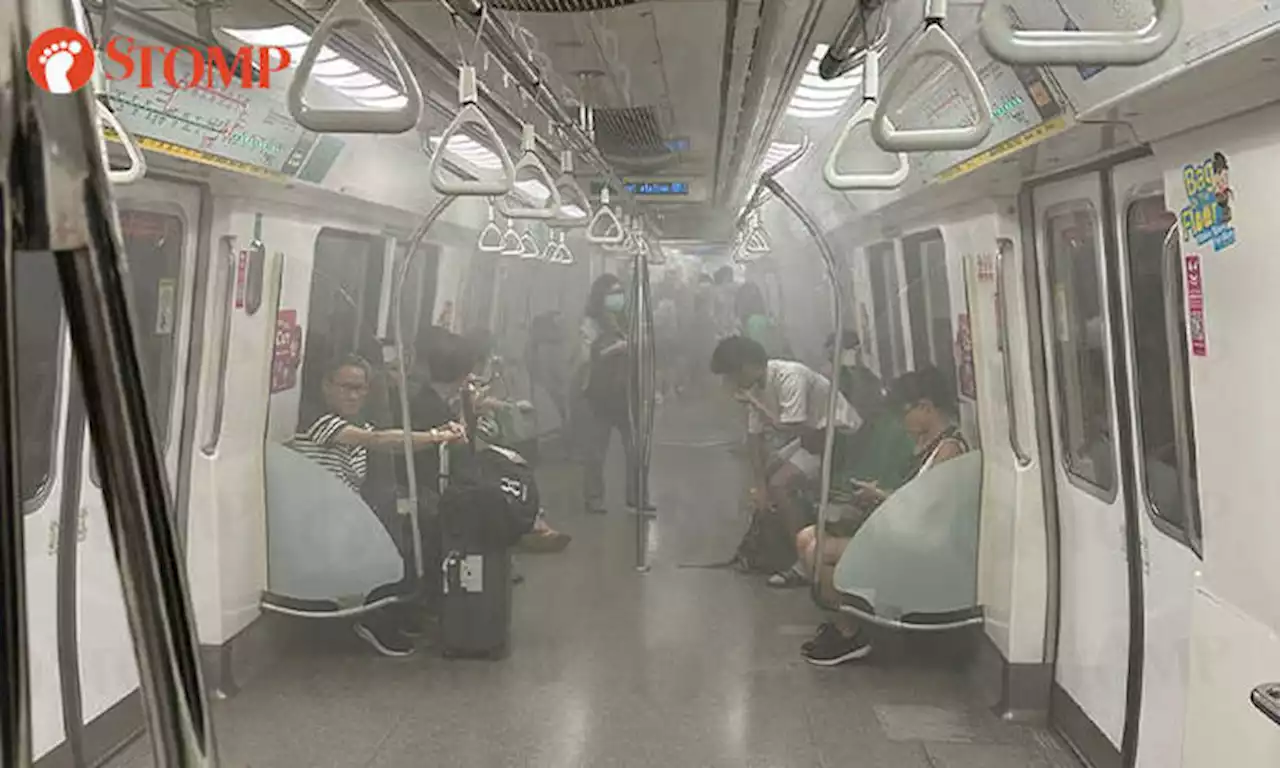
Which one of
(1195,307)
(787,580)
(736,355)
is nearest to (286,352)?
(736,355)

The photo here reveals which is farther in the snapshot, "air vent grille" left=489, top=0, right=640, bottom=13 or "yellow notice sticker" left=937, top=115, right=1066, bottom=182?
"yellow notice sticker" left=937, top=115, right=1066, bottom=182

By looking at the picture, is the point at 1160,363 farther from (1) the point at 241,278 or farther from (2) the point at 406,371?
(1) the point at 241,278

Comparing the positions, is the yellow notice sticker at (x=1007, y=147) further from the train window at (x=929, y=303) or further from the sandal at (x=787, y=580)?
the sandal at (x=787, y=580)

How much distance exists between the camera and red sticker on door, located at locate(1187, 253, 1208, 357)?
247cm

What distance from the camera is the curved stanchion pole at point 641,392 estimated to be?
5.09 metres

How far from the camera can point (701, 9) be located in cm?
343

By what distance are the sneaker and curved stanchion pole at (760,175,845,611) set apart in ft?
5.69

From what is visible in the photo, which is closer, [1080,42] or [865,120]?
[1080,42]

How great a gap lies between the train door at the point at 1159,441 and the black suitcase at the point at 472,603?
8.07 ft

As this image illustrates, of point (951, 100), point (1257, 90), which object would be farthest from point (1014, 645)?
point (1257, 90)

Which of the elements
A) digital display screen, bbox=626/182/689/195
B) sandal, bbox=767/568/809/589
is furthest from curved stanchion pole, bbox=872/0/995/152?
digital display screen, bbox=626/182/689/195

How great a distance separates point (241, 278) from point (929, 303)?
2625 millimetres

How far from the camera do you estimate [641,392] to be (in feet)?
17.0

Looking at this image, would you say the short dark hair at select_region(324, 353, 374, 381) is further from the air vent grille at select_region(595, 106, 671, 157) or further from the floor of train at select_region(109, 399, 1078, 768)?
the air vent grille at select_region(595, 106, 671, 157)
